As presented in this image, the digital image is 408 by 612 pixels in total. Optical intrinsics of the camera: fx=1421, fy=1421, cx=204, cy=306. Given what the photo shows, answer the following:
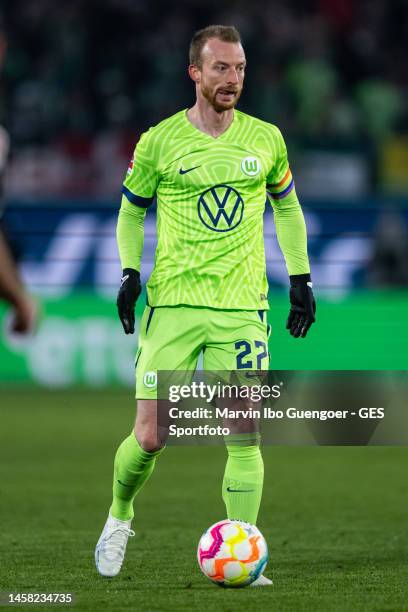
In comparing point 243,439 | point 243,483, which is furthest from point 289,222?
point 243,483

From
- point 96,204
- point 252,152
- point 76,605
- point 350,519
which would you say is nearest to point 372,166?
point 96,204

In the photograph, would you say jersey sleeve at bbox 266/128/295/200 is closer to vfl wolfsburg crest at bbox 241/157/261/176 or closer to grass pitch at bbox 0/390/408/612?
vfl wolfsburg crest at bbox 241/157/261/176

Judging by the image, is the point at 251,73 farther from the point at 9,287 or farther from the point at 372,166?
the point at 9,287

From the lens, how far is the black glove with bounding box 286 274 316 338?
5.82 m

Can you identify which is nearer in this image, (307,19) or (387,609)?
(387,609)

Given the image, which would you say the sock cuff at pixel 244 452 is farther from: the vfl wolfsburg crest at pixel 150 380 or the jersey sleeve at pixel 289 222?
the jersey sleeve at pixel 289 222

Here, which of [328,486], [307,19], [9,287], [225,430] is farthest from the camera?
[307,19]

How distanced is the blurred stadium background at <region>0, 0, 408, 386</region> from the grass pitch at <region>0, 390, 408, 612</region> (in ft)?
8.09

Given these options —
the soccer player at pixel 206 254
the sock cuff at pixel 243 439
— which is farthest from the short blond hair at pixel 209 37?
the sock cuff at pixel 243 439

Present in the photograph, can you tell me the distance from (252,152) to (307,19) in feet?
40.9

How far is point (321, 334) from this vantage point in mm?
14766

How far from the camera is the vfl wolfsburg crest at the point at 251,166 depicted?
5641 mm

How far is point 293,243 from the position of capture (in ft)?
19.3

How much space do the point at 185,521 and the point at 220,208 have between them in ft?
8.10
